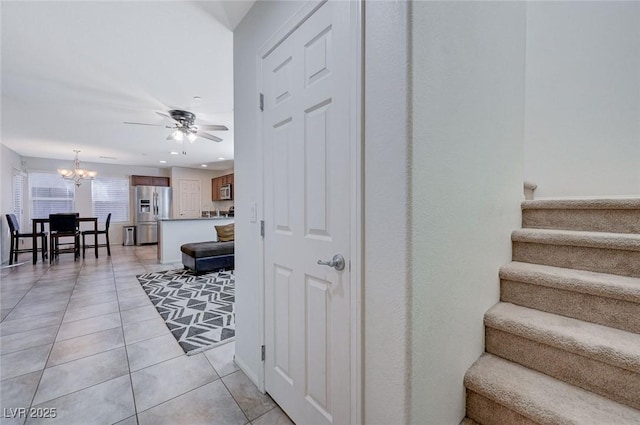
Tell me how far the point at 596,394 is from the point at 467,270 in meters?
0.61

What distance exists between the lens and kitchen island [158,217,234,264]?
18.0ft

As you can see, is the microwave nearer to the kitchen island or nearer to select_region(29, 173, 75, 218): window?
the kitchen island

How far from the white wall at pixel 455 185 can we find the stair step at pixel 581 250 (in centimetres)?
12

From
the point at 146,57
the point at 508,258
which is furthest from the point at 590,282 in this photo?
the point at 146,57

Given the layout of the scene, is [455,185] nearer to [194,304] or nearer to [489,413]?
[489,413]

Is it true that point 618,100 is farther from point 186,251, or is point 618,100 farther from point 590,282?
point 186,251

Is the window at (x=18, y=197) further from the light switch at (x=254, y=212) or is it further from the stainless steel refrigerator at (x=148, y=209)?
the light switch at (x=254, y=212)

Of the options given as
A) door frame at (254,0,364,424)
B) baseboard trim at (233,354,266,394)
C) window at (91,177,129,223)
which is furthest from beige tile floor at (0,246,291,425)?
window at (91,177,129,223)

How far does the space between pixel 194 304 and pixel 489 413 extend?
311 cm

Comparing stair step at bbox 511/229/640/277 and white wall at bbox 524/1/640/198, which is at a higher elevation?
white wall at bbox 524/1/640/198

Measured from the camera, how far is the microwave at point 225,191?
8641 mm

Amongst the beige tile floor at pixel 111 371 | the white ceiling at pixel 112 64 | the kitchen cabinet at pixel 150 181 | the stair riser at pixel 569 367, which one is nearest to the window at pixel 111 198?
the kitchen cabinet at pixel 150 181

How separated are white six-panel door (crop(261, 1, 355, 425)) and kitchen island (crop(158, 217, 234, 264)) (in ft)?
15.6

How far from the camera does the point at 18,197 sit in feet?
21.4
